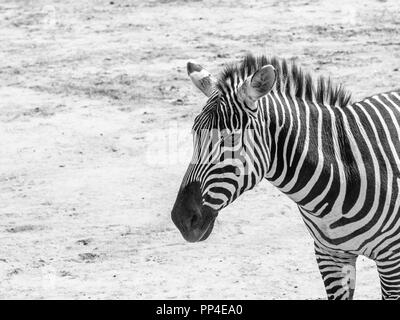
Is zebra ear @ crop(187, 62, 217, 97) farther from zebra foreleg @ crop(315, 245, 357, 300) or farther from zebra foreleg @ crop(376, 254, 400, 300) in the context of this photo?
zebra foreleg @ crop(376, 254, 400, 300)

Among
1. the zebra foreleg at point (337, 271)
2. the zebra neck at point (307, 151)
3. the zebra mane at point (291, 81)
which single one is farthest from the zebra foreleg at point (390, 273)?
the zebra mane at point (291, 81)

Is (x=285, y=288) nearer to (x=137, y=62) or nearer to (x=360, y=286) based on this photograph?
(x=360, y=286)

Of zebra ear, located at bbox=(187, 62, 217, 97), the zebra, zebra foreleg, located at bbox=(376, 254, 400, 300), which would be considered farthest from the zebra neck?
zebra foreleg, located at bbox=(376, 254, 400, 300)

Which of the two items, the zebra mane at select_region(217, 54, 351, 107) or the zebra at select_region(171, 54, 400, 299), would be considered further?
the zebra mane at select_region(217, 54, 351, 107)

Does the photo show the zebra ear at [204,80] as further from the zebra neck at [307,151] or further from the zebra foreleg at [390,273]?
the zebra foreleg at [390,273]

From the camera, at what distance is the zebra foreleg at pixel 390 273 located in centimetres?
593

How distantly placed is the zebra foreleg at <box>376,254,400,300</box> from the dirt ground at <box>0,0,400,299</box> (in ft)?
5.08

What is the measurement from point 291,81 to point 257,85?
473 mm

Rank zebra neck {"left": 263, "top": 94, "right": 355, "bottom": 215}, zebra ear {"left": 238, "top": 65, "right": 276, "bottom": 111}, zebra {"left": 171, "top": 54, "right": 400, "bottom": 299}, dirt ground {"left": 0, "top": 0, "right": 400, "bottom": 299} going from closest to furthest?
zebra ear {"left": 238, "top": 65, "right": 276, "bottom": 111} → zebra {"left": 171, "top": 54, "right": 400, "bottom": 299} → zebra neck {"left": 263, "top": 94, "right": 355, "bottom": 215} → dirt ground {"left": 0, "top": 0, "right": 400, "bottom": 299}

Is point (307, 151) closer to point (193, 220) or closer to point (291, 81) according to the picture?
point (291, 81)

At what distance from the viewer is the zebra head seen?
18.1ft

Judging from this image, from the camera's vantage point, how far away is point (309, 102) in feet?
19.4

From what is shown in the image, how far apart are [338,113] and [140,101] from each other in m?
7.03

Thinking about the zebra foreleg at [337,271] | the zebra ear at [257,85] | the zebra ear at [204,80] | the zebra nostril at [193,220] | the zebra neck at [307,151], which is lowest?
the zebra foreleg at [337,271]
